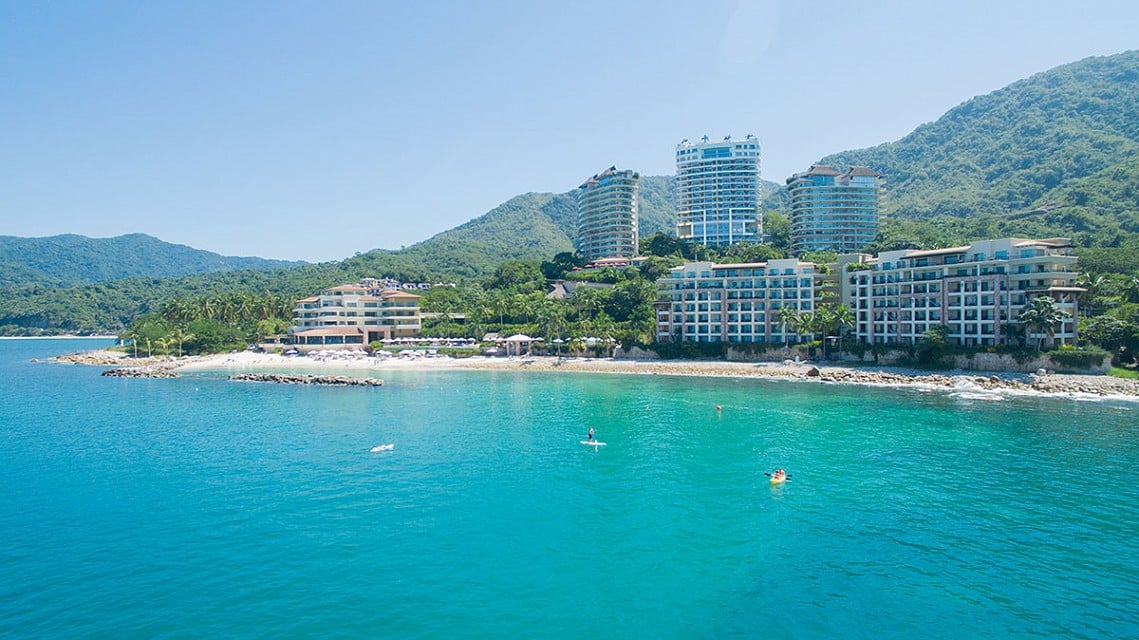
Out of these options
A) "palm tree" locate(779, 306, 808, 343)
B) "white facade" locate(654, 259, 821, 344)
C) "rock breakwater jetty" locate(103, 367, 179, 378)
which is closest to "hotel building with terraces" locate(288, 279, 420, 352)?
"rock breakwater jetty" locate(103, 367, 179, 378)

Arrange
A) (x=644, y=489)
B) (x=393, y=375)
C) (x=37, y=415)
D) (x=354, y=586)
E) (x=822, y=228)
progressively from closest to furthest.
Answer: (x=354, y=586) < (x=644, y=489) < (x=37, y=415) < (x=393, y=375) < (x=822, y=228)

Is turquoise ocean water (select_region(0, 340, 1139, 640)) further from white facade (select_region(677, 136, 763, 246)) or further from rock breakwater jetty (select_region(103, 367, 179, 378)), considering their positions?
white facade (select_region(677, 136, 763, 246))

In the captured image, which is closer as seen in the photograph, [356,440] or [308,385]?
[356,440]

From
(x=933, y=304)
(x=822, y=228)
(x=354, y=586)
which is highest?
(x=822, y=228)

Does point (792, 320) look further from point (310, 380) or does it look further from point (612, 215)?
point (612, 215)

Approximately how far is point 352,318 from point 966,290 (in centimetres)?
10121

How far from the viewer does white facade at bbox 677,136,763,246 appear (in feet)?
586

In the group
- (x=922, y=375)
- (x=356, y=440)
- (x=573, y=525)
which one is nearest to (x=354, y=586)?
(x=573, y=525)

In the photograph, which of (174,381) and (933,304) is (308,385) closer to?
(174,381)

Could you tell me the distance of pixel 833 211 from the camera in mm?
154625

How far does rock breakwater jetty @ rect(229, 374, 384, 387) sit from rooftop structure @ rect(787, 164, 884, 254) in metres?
107

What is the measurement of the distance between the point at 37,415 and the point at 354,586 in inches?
2030

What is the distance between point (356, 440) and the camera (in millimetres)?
45094

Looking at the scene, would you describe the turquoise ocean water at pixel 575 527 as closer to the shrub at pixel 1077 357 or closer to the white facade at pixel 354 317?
the shrub at pixel 1077 357
